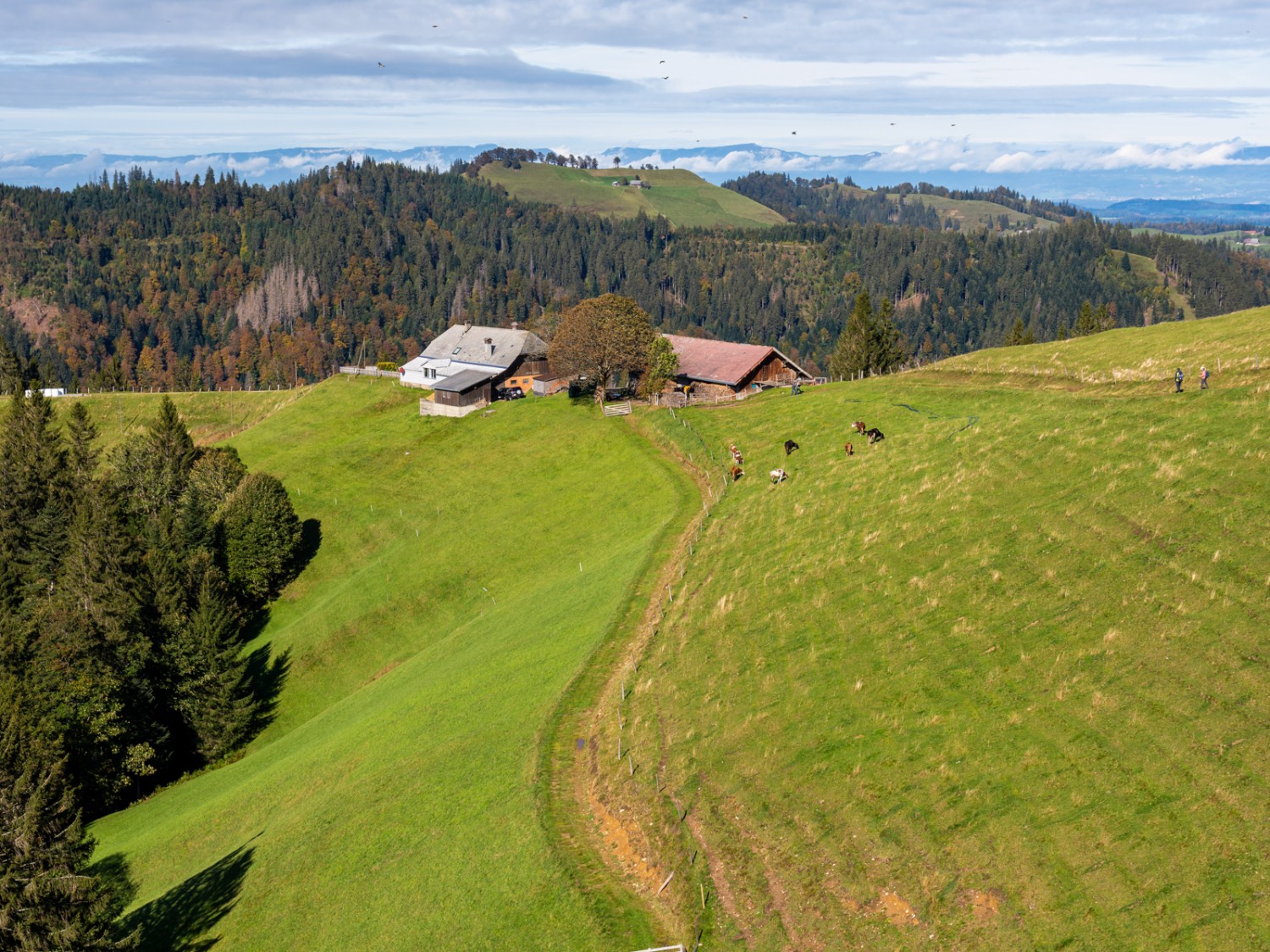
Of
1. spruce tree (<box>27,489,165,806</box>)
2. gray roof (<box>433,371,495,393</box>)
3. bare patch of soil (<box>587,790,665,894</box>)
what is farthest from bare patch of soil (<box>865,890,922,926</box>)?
gray roof (<box>433,371,495,393</box>)

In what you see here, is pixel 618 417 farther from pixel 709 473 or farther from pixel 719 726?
pixel 719 726

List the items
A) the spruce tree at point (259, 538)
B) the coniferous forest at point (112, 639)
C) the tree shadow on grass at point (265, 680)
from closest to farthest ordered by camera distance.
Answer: the coniferous forest at point (112, 639) → the tree shadow on grass at point (265, 680) → the spruce tree at point (259, 538)

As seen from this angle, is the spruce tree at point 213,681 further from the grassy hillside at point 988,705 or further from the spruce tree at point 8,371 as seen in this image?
the spruce tree at point 8,371

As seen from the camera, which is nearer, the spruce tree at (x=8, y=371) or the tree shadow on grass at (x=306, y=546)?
the tree shadow on grass at (x=306, y=546)

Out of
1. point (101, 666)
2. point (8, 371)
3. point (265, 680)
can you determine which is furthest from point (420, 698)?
point (8, 371)

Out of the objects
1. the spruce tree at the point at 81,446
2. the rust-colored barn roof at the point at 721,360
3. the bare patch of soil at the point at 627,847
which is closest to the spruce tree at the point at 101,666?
the spruce tree at the point at 81,446

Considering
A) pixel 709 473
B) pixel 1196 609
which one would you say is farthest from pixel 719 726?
pixel 709 473

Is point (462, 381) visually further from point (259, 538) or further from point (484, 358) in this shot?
point (259, 538)
